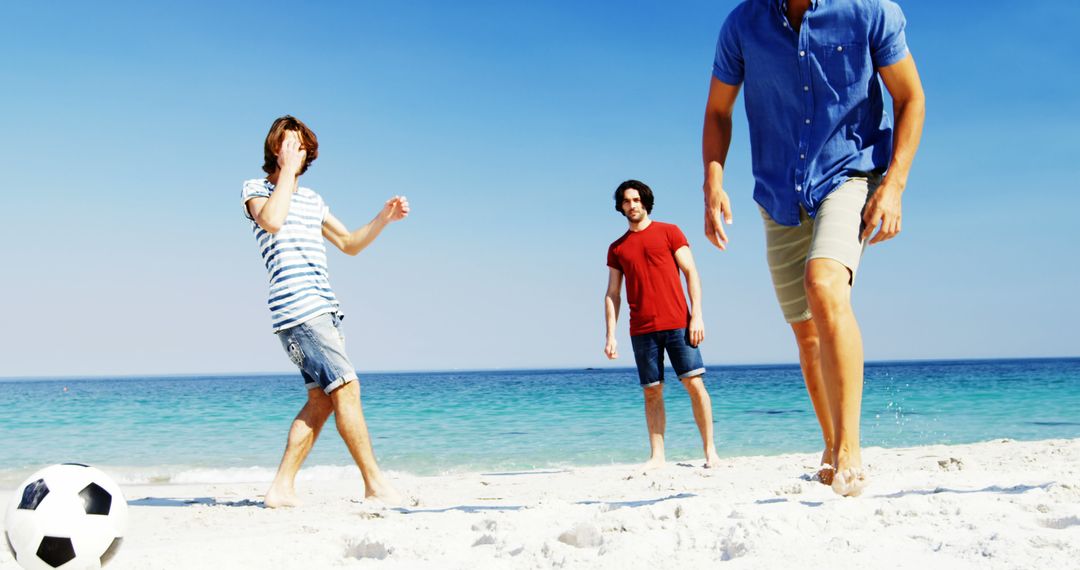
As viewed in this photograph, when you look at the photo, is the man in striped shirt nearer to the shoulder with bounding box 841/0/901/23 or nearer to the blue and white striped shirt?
→ the blue and white striped shirt

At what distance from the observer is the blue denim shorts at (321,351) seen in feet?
12.9

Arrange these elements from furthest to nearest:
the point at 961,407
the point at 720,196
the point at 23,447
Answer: the point at 961,407
the point at 23,447
the point at 720,196

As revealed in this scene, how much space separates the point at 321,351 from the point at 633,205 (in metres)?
2.82

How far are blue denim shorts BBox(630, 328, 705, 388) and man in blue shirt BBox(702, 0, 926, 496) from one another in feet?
6.86

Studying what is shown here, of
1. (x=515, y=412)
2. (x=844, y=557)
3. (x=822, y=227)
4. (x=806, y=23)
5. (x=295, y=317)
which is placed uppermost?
(x=806, y=23)

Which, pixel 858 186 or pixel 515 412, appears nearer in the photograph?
pixel 858 186

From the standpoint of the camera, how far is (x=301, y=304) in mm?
3908

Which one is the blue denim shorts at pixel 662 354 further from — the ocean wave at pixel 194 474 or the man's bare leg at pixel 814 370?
the ocean wave at pixel 194 474

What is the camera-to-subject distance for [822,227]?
9.88 feet

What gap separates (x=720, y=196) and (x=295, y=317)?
2101mm

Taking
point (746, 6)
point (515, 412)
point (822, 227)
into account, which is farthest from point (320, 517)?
point (515, 412)

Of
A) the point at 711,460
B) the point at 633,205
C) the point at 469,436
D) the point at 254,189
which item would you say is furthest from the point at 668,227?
the point at 469,436

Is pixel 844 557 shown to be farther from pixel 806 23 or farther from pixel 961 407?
pixel 961 407

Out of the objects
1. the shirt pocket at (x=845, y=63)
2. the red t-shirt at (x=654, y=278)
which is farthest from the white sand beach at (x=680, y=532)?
the red t-shirt at (x=654, y=278)
